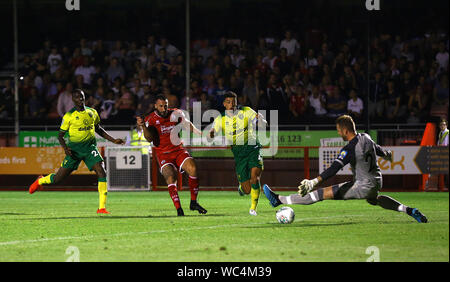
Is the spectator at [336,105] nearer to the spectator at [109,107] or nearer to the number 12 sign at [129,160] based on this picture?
the number 12 sign at [129,160]

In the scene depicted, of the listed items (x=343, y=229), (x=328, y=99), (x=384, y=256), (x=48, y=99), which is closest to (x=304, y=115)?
(x=328, y=99)

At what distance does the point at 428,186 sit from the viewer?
20.8 metres

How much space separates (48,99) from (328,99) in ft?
30.1

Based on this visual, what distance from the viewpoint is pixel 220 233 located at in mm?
10734

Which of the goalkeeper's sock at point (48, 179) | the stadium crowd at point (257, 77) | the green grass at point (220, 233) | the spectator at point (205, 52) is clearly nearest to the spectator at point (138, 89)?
the stadium crowd at point (257, 77)

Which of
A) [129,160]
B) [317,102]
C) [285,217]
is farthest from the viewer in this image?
[317,102]

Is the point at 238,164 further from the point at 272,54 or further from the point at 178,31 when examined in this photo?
the point at 178,31

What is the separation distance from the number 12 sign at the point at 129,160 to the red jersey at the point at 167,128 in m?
8.29

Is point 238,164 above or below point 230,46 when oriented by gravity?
below

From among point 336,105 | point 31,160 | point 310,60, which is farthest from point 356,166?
point 310,60

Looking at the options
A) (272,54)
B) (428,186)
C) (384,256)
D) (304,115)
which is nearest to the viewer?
(384,256)

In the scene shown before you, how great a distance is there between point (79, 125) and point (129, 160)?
7.59 m

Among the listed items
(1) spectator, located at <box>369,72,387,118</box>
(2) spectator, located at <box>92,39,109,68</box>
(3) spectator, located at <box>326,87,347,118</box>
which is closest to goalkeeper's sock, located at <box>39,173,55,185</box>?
(3) spectator, located at <box>326,87,347,118</box>

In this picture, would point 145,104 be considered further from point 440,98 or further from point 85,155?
point 85,155
